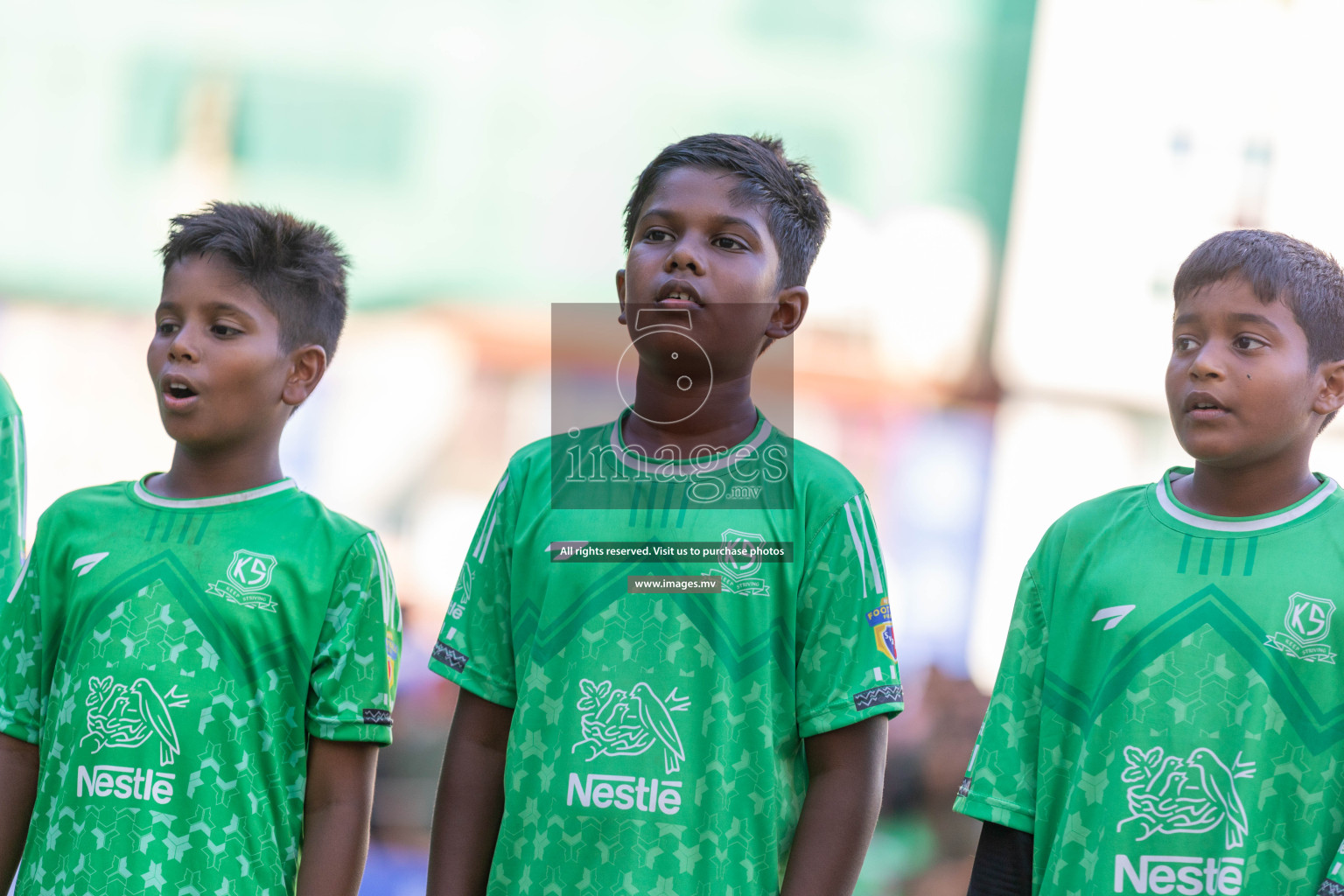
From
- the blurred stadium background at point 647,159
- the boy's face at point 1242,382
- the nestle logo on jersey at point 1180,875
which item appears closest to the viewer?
the nestle logo on jersey at point 1180,875

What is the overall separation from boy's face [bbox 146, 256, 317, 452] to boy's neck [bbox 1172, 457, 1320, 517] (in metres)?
1.42

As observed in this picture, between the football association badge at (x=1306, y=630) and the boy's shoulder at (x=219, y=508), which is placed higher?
the football association badge at (x=1306, y=630)

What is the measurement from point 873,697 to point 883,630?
10 centimetres

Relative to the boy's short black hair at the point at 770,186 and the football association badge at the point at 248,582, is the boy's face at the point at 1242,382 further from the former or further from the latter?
the football association badge at the point at 248,582

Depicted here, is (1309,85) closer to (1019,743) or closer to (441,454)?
(441,454)

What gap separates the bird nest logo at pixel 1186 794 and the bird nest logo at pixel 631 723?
60 centimetres

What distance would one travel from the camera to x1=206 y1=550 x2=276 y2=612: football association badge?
6.75 feet

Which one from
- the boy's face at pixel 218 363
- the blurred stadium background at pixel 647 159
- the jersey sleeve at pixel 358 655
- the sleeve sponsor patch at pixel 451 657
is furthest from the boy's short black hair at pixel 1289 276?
the blurred stadium background at pixel 647 159

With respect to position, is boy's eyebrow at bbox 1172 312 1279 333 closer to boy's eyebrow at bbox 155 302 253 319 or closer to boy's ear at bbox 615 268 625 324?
boy's ear at bbox 615 268 625 324

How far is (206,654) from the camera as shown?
2.03 m

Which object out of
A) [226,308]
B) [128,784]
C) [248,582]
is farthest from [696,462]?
[128,784]

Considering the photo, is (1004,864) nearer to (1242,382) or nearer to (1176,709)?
(1176,709)

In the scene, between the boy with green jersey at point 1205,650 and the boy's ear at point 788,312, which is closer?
the boy with green jersey at point 1205,650

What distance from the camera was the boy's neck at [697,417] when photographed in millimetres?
2027
